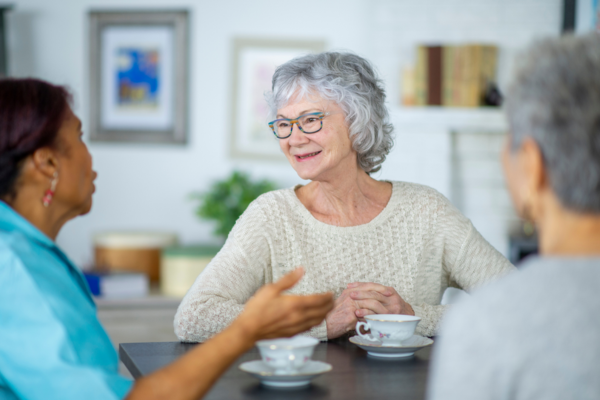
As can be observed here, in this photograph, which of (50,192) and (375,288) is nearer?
(50,192)

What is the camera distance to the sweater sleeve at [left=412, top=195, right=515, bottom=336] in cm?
186

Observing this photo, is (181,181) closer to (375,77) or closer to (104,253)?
(104,253)

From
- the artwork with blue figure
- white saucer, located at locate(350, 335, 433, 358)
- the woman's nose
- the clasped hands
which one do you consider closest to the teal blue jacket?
white saucer, located at locate(350, 335, 433, 358)

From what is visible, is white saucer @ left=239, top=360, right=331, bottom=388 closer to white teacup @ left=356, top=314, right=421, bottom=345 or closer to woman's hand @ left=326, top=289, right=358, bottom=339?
white teacup @ left=356, top=314, right=421, bottom=345

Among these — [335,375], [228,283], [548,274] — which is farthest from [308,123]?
[548,274]

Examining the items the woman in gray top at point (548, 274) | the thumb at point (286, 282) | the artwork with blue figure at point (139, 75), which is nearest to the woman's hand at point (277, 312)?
the thumb at point (286, 282)

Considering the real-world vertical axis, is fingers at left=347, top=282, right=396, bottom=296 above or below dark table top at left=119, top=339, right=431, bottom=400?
above

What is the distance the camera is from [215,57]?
4.13 meters

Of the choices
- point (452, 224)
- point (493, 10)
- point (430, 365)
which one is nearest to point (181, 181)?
point (493, 10)

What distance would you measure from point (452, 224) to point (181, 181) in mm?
2570

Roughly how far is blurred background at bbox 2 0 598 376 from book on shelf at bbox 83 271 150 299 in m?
0.20

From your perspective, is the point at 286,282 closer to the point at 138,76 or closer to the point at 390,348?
the point at 390,348

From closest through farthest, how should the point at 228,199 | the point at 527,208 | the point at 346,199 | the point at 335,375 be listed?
the point at 527,208, the point at 335,375, the point at 346,199, the point at 228,199

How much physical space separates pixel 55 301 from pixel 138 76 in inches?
135
